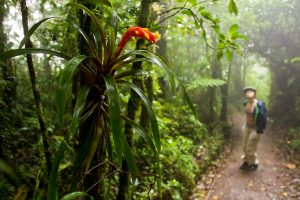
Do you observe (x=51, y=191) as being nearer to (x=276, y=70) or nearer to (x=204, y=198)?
(x=204, y=198)

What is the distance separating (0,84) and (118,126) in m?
1.22

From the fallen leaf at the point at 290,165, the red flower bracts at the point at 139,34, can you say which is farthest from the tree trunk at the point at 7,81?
the fallen leaf at the point at 290,165

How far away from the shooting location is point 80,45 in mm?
2088

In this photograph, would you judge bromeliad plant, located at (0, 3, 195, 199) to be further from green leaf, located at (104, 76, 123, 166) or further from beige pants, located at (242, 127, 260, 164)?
beige pants, located at (242, 127, 260, 164)

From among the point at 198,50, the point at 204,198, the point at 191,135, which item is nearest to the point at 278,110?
the point at 198,50

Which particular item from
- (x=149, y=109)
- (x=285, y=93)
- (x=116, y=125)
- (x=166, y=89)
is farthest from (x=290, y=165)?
(x=116, y=125)

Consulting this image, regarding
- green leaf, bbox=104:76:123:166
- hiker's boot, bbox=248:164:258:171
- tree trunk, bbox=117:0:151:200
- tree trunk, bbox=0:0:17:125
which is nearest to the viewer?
green leaf, bbox=104:76:123:166

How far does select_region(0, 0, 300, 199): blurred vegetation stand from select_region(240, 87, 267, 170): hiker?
94 centimetres

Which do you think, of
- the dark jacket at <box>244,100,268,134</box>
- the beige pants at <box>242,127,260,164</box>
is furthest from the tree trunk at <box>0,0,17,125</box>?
the beige pants at <box>242,127,260,164</box>

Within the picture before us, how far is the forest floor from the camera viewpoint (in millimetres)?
5289

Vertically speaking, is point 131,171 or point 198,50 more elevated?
point 198,50

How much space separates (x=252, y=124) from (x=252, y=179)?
1.24 meters

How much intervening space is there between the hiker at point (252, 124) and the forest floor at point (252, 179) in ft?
0.89

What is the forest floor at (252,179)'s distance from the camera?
529cm
